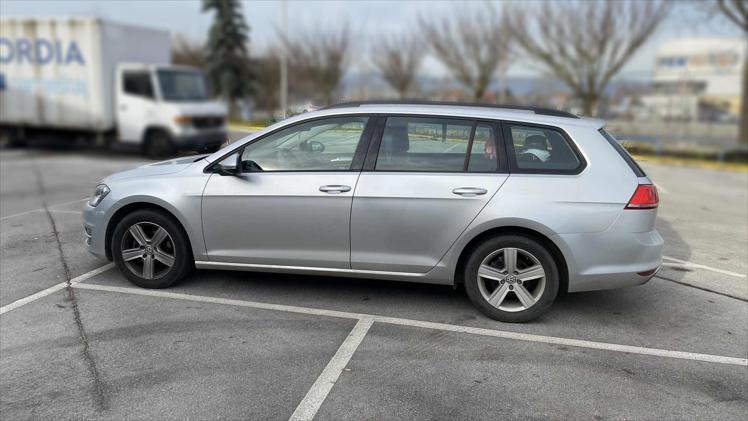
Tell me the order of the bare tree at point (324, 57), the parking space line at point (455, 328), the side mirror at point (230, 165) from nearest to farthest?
the parking space line at point (455, 328) < the side mirror at point (230, 165) < the bare tree at point (324, 57)

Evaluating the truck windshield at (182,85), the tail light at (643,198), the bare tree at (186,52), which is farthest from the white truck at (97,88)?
the bare tree at (186,52)

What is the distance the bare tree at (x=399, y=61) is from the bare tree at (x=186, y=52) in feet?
51.5

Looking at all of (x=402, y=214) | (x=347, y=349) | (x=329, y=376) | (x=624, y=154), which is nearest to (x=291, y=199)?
(x=402, y=214)

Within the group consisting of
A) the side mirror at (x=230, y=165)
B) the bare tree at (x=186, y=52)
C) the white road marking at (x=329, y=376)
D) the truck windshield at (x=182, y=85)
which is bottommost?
the white road marking at (x=329, y=376)

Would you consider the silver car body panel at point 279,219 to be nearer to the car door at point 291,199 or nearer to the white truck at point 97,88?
the car door at point 291,199

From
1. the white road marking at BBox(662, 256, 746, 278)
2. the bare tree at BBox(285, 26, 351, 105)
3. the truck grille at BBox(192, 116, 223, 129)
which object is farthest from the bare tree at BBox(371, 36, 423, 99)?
the white road marking at BBox(662, 256, 746, 278)

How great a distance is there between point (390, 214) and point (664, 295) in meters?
2.66

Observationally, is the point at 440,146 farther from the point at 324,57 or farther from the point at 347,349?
the point at 324,57

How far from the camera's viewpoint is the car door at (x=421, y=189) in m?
4.48

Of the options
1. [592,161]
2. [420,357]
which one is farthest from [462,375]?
[592,161]

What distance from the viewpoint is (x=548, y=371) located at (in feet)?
12.5

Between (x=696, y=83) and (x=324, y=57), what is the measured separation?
26019 millimetres

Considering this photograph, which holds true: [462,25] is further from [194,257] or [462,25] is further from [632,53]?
[194,257]

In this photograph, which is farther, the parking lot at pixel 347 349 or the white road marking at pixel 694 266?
the white road marking at pixel 694 266
